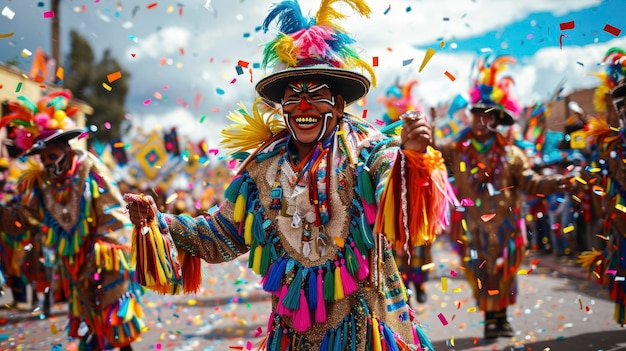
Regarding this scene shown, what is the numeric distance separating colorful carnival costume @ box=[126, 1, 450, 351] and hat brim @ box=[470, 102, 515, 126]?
132 inches

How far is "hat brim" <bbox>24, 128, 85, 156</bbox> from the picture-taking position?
530cm

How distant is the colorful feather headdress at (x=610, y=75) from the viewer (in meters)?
5.45

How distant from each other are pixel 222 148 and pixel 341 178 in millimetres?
786

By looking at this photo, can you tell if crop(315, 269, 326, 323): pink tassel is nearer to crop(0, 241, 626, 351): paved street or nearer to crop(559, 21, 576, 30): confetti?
crop(0, 241, 626, 351): paved street

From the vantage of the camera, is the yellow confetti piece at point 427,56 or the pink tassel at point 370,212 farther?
the yellow confetti piece at point 427,56

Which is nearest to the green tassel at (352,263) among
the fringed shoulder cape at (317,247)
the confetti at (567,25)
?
the fringed shoulder cape at (317,247)

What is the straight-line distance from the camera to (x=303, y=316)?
2.91 metres

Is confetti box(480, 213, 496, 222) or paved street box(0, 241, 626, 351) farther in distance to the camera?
confetti box(480, 213, 496, 222)

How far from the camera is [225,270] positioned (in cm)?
1285

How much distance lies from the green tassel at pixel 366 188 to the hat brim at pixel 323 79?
0.49 meters

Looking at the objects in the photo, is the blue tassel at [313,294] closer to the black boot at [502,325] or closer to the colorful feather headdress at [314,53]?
the colorful feather headdress at [314,53]

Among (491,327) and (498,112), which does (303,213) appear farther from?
(498,112)

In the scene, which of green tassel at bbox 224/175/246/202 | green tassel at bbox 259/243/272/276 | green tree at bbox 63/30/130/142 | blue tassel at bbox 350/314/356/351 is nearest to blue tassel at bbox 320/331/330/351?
blue tassel at bbox 350/314/356/351

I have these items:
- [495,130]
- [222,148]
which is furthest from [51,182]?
[495,130]
